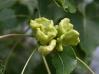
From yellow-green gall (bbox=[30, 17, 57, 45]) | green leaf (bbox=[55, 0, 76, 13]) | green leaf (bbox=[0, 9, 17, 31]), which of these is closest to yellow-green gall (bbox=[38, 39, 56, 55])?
yellow-green gall (bbox=[30, 17, 57, 45])

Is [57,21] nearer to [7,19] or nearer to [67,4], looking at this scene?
[67,4]

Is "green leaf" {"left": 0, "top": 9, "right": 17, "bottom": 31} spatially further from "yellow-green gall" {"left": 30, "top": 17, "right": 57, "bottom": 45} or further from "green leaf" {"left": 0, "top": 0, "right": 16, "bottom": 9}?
"yellow-green gall" {"left": 30, "top": 17, "right": 57, "bottom": 45}

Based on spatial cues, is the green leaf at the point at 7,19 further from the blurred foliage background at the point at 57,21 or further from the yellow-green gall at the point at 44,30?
the yellow-green gall at the point at 44,30

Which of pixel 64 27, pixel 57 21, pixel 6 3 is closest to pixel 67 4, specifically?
pixel 57 21

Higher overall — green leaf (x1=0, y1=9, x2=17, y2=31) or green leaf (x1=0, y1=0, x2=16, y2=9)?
green leaf (x1=0, y1=0, x2=16, y2=9)

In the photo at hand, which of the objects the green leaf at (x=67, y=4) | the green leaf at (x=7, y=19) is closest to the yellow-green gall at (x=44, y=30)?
the green leaf at (x=67, y=4)
